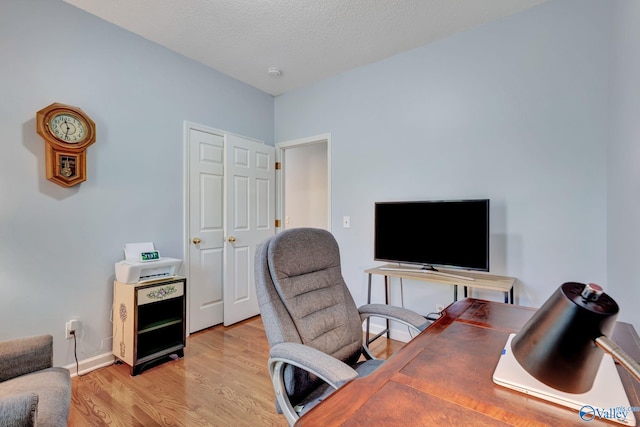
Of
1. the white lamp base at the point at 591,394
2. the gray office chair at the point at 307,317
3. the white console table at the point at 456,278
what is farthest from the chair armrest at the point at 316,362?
the white console table at the point at 456,278

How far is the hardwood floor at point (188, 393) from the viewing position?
1775 millimetres

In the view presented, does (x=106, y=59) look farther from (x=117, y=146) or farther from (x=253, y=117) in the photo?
(x=253, y=117)

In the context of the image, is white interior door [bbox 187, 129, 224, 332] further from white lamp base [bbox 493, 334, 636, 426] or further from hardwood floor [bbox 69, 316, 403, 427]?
white lamp base [bbox 493, 334, 636, 426]

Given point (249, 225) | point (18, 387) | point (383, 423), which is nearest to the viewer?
point (383, 423)

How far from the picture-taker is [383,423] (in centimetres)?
63

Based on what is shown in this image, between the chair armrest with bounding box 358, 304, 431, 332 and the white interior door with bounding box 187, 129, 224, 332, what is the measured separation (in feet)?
6.71

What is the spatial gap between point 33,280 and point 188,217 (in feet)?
3.95

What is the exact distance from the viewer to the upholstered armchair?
3.93 ft

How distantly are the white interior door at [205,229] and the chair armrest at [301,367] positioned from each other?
2.15m

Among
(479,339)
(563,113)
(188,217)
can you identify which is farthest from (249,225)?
(563,113)

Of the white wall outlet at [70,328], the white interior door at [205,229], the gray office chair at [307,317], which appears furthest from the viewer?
the white interior door at [205,229]

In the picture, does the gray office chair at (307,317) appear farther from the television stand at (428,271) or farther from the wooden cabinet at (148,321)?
the wooden cabinet at (148,321)

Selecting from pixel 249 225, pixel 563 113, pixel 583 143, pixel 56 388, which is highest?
pixel 563 113

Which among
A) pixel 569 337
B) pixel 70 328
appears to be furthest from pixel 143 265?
pixel 569 337
